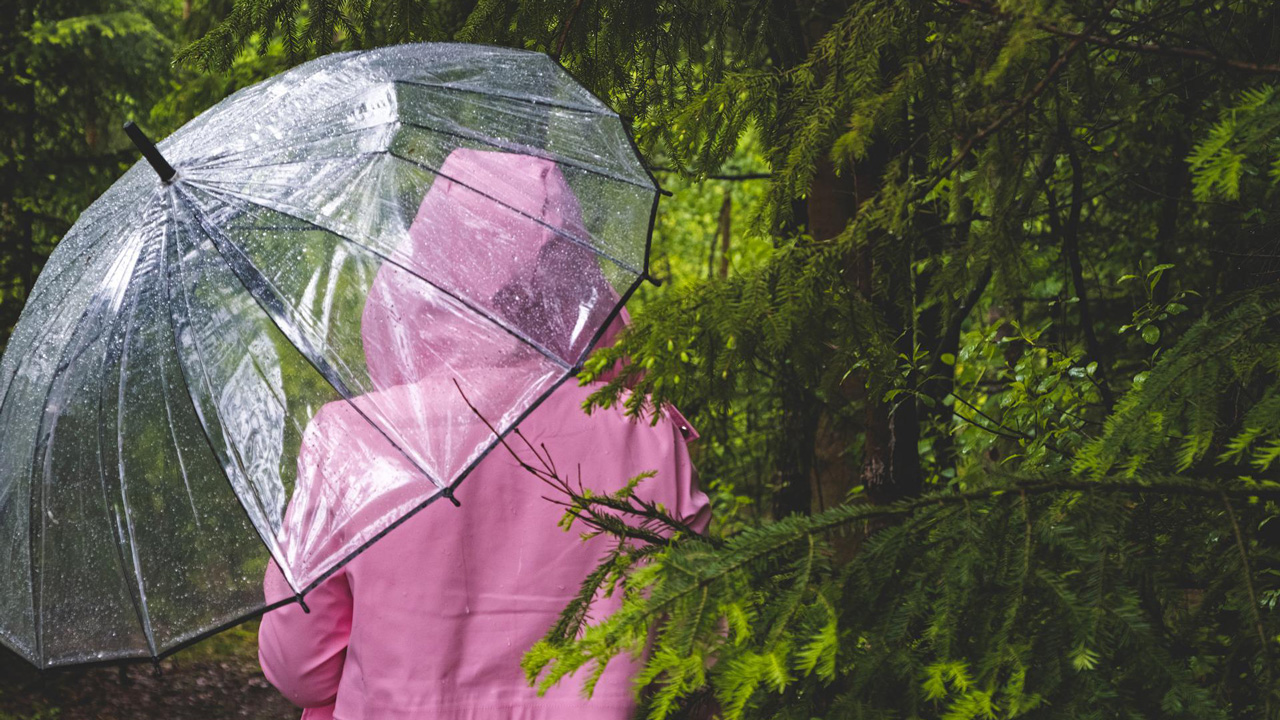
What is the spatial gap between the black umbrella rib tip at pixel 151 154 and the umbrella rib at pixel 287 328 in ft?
0.53

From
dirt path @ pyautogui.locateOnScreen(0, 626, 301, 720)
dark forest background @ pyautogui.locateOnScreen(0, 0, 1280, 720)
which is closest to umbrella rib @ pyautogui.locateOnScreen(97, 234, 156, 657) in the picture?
dark forest background @ pyautogui.locateOnScreen(0, 0, 1280, 720)

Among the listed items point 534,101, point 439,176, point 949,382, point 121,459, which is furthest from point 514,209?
point 949,382

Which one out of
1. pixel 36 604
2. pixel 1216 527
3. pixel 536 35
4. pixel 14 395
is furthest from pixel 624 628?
pixel 536 35

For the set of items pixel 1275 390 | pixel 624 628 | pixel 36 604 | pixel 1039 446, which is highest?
pixel 36 604

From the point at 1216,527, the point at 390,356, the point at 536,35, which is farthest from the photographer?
the point at 536,35

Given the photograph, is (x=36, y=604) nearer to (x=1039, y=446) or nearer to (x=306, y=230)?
(x=306, y=230)

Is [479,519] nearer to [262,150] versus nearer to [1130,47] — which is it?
[262,150]

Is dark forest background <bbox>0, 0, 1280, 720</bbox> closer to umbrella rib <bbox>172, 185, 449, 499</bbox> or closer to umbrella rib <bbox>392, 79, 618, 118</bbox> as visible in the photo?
umbrella rib <bbox>392, 79, 618, 118</bbox>

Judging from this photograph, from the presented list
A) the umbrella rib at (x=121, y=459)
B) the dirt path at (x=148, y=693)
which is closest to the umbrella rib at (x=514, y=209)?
the umbrella rib at (x=121, y=459)

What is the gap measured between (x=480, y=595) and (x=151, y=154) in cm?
109

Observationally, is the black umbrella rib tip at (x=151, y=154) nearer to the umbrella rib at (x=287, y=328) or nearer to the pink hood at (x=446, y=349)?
the umbrella rib at (x=287, y=328)

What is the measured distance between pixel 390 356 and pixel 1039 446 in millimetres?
1529

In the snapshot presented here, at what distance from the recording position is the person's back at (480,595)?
215cm

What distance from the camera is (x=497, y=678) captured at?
2.18 meters
